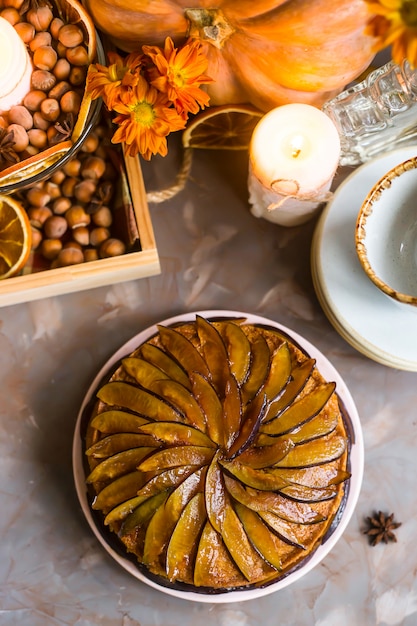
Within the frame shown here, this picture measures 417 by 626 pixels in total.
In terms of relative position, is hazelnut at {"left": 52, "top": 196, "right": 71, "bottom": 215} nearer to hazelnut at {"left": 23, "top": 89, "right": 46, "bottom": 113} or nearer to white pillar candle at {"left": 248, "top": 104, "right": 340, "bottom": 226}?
hazelnut at {"left": 23, "top": 89, "right": 46, "bottom": 113}

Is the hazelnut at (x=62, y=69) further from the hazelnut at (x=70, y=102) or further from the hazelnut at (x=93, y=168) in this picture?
the hazelnut at (x=93, y=168)

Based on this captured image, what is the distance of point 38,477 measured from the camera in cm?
96

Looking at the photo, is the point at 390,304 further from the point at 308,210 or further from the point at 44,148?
the point at 44,148

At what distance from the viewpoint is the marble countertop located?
94cm

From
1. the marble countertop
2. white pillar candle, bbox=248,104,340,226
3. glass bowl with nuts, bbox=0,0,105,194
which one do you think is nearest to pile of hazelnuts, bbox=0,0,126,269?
glass bowl with nuts, bbox=0,0,105,194

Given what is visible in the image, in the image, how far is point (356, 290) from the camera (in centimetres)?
90

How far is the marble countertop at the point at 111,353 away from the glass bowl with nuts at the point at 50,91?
22 cm

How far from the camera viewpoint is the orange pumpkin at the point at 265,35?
757 mm

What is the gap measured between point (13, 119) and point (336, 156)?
0.41 m

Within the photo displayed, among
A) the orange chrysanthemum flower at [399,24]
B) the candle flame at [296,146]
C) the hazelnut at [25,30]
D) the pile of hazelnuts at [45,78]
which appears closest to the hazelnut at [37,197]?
the pile of hazelnuts at [45,78]

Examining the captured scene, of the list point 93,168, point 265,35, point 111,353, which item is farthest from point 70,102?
point 111,353

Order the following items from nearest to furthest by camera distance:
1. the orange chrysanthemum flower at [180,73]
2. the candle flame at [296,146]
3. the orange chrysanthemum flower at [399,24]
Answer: the orange chrysanthemum flower at [399,24] < the orange chrysanthemum flower at [180,73] < the candle flame at [296,146]

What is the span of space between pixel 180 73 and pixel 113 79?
8 cm

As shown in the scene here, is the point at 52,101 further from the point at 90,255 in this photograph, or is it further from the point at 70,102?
the point at 90,255
